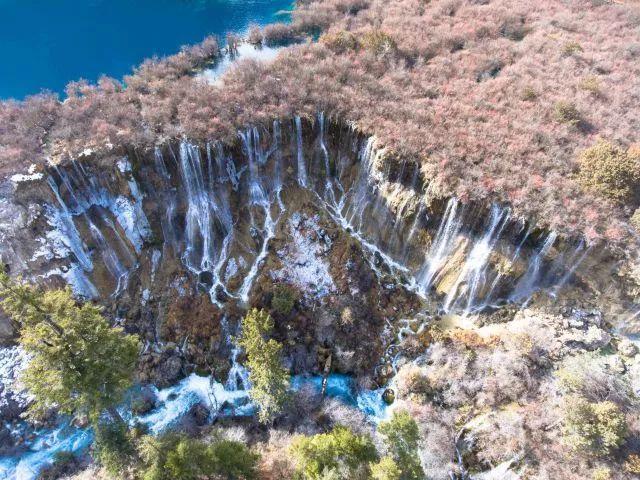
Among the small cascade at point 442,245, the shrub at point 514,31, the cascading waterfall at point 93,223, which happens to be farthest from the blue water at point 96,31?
the small cascade at point 442,245

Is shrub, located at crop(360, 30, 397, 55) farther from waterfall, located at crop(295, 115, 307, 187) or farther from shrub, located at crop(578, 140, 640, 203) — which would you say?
shrub, located at crop(578, 140, 640, 203)

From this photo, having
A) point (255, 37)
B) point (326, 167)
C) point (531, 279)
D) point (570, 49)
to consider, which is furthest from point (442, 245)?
point (255, 37)

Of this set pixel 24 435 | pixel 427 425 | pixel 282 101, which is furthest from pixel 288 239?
pixel 24 435

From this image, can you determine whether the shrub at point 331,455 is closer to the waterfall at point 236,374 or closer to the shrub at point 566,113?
the waterfall at point 236,374

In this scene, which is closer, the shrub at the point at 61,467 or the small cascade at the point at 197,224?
the shrub at the point at 61,467

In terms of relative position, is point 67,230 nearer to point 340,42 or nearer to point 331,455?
point 331,455

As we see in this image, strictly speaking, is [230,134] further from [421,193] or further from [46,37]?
[46,37]

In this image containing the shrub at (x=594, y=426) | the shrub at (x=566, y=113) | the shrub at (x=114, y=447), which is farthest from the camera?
the shrub at (x=566, y=113)
